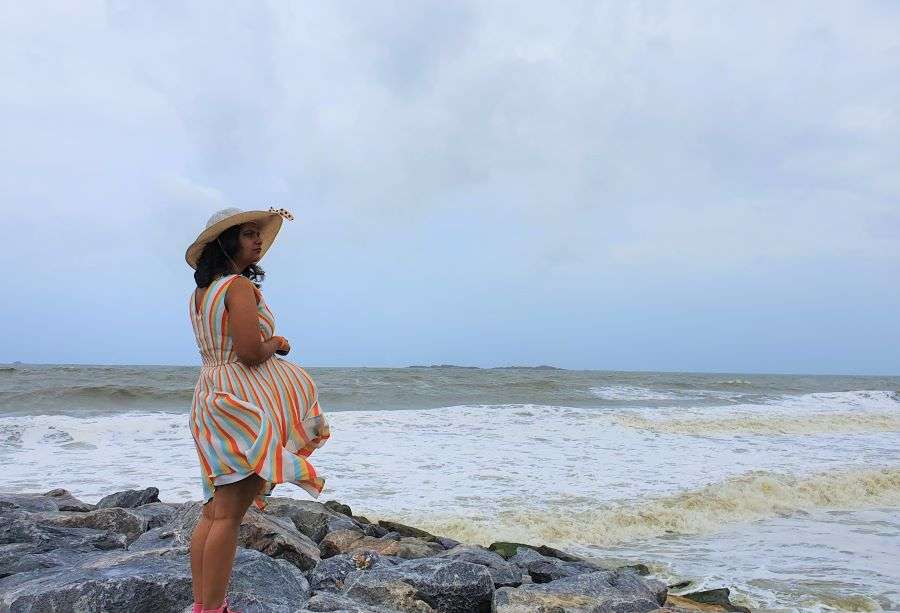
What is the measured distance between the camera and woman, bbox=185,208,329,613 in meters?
2.26

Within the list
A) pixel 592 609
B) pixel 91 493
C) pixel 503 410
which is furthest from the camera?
pixel 503 410

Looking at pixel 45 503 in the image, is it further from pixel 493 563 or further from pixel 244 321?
pixel 244 321

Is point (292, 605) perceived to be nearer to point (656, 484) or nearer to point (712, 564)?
point (712, 564)

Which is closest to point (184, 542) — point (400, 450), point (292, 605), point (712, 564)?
point (292, 605)

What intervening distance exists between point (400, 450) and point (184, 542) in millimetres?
7369

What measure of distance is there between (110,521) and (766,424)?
672 inches

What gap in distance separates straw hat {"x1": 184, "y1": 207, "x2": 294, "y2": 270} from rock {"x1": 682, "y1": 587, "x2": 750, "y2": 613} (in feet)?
12.5

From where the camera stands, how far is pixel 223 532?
226 centimetres

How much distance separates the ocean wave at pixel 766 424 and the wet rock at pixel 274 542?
12.8 metres

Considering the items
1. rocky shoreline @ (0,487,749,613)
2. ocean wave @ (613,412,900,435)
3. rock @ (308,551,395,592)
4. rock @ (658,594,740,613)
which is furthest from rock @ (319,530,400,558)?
ocean wave @ (613,412,900,435)

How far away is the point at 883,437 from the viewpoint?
51.3 ft

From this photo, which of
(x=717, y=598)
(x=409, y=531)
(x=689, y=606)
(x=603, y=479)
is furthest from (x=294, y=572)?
(x=603, y=479)

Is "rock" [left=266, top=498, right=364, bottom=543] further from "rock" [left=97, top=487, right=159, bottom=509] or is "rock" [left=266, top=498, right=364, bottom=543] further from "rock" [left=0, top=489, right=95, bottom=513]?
"rock" [left=0, top=489, right=95, bottom=513]

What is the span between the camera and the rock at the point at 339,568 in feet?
12.0
